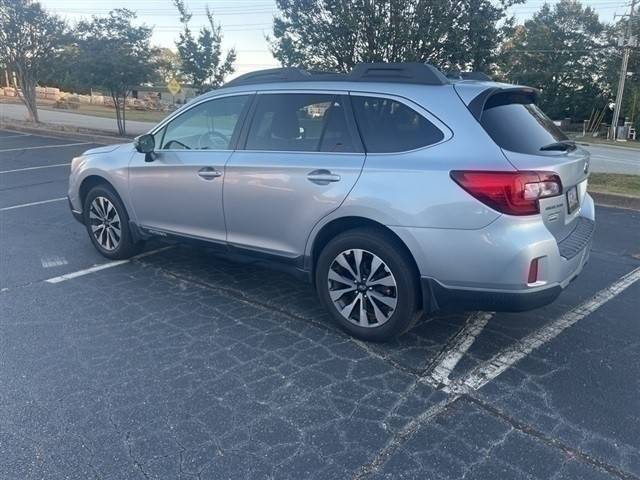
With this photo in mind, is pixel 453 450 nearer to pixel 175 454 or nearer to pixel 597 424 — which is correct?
pixel 597 424

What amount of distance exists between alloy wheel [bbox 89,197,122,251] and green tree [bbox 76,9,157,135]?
463 inches

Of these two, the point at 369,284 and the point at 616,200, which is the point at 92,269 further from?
the point at 616,200

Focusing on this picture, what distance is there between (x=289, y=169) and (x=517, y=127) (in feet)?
5.11

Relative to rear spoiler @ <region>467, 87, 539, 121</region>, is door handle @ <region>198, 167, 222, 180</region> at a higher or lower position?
lower

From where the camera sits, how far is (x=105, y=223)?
529cm

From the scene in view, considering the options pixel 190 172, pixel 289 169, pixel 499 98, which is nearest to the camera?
pixel 499 98

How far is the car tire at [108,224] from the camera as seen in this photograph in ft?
16.9

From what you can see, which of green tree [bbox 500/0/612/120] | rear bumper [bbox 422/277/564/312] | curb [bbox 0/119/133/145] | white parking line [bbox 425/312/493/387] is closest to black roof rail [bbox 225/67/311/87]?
rear bumper [bbox 422/277/564/312]

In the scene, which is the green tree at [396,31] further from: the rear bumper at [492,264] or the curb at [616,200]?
the rear bumper at [492,264]

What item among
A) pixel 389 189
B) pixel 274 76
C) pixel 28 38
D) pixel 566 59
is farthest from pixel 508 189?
pixel 566 59

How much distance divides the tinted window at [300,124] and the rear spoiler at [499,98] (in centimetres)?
84

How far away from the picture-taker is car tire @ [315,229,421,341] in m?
3.39

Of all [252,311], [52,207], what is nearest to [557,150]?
[252,311]

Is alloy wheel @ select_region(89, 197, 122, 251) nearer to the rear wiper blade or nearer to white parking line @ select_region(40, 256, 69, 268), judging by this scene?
white parking line @ select_region(40, 256, 69, 268)
